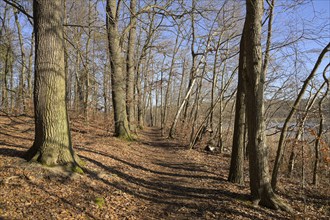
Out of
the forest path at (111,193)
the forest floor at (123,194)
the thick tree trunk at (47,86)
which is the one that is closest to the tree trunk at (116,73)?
the forest floor at (123,194)

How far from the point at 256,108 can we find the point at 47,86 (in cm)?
471

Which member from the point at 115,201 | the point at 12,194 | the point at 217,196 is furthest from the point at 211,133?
the point at 12,194

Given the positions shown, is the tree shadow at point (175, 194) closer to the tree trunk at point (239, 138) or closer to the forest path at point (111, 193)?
the forest path at point (111, 193)

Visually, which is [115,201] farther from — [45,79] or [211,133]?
[211,133]

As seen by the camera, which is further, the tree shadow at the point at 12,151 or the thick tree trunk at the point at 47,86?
the tree shadow at the point at 12,151

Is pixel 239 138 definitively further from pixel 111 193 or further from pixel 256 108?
pixel 111 193

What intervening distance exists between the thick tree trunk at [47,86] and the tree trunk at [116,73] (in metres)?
5.28

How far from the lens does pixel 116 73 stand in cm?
1142

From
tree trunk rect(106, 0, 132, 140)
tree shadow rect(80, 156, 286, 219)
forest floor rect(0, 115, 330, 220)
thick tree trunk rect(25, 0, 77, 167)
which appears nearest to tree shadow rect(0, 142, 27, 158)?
forest floor rect(0, 115, 330, 220)

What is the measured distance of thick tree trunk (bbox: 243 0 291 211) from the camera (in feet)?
17.1

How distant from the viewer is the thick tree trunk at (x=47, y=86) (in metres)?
5.30

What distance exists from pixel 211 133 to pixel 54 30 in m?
10.9

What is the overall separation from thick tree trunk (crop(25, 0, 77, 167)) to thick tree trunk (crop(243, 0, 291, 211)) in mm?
4367

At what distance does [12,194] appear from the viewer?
13.6 feet
